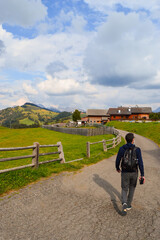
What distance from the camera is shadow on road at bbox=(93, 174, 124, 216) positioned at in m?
5.28

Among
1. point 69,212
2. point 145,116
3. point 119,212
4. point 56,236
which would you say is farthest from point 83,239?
point 145,116

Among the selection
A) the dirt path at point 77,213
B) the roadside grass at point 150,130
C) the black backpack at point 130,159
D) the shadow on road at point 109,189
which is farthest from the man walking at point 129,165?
the roadside grass at point 150,130

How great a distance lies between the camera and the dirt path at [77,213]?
389cm

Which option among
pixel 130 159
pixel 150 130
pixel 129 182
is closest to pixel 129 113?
pixel 150 130

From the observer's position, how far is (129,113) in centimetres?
9306

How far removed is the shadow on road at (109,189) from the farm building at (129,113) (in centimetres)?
8642

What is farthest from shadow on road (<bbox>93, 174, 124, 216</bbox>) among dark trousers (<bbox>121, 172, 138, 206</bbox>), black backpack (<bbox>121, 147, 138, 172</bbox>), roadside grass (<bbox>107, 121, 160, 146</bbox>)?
roadside grass (<bbox>107, 121, 160, 146</bbox>)

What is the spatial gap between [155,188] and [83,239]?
446cm

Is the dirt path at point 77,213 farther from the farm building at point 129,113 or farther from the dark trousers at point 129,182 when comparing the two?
the farm building at point 129,113

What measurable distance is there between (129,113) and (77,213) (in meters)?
92.8

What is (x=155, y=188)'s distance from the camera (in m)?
6.92

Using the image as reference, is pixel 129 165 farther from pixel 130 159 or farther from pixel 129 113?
pixel 129 113

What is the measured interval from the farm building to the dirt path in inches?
3435

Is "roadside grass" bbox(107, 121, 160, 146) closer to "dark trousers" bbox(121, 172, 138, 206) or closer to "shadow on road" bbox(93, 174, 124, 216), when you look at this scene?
"shadow on road" bbox(93, 174, 124, 216)
